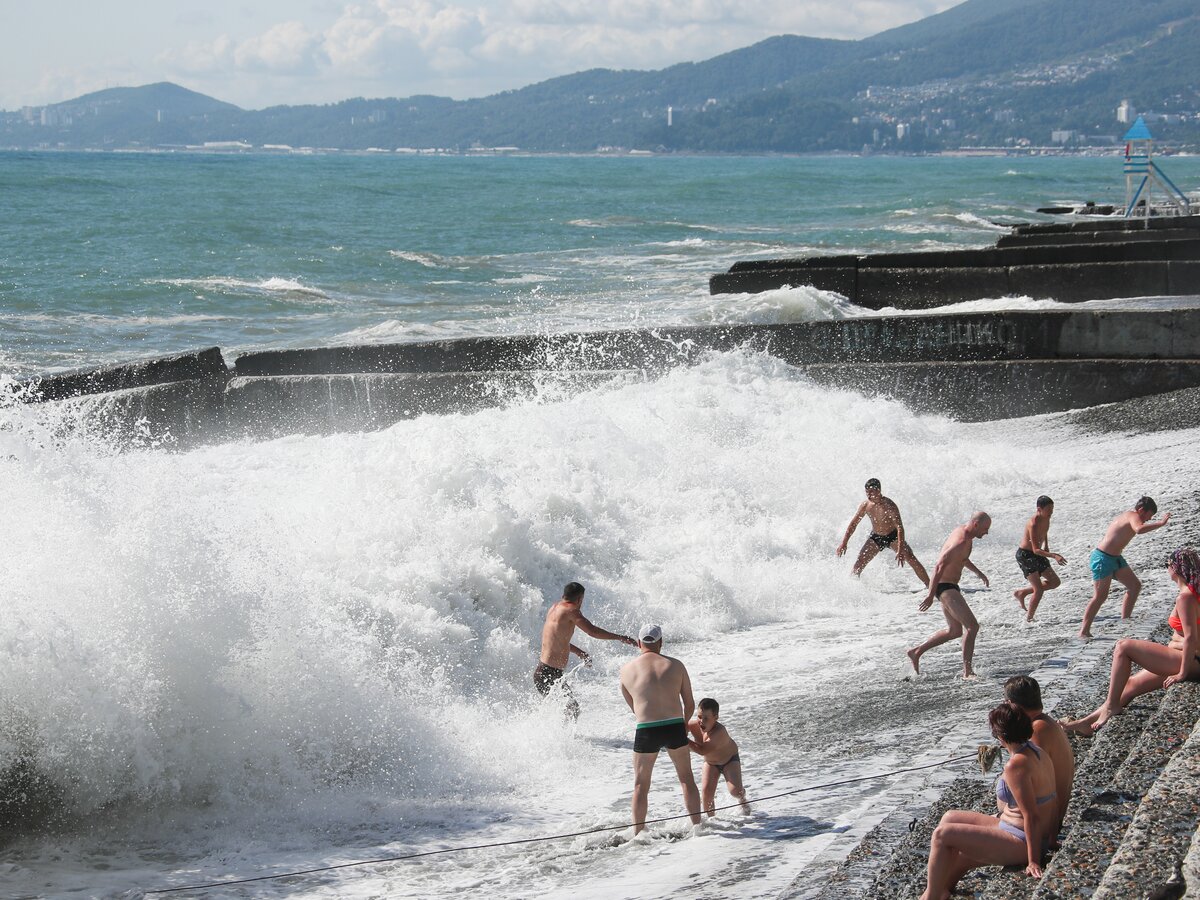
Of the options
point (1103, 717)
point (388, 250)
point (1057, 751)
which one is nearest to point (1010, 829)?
point (1057, 751)

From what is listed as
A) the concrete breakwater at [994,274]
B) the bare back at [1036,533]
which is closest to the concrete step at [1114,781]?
the bare back at [1036,533]

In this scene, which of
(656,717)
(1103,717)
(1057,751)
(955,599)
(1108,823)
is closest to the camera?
(1108,823)

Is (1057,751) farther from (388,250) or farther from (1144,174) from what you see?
(388,250)

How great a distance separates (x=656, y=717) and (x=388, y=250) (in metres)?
37.5

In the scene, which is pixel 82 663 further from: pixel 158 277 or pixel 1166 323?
pixel 158 277

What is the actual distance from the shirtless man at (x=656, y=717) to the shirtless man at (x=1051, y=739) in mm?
1814

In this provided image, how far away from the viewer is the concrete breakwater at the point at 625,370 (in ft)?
51.4

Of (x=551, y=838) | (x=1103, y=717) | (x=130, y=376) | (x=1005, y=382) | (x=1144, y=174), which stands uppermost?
(x=1144, y=174)

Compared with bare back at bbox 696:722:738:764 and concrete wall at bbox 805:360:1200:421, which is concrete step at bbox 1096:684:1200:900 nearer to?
bare back at bbox 696:722:738:764

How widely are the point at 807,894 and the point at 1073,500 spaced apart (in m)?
8.71

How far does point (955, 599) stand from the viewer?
28.3 ft

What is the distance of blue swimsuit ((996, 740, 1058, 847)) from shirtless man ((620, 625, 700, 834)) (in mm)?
1849

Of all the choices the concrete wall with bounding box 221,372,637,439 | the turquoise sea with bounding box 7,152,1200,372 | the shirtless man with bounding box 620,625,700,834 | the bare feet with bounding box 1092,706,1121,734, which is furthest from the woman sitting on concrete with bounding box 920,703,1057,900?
the turquoise sea with bounding box 7,152,1200,372

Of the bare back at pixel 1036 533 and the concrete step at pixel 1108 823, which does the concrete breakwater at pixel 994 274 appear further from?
the concrete step at pixel 1108 823
